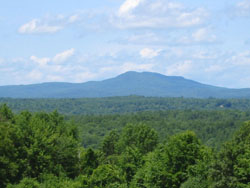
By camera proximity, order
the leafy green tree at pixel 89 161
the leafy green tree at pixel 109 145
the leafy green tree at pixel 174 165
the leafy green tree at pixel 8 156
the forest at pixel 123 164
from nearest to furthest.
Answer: the forest at pixel 123 164
the leafy green tree at pixel 8 156
the leafy green tree at pixel 174 165
the leafy green tree at pixel 89 161
the leafy green tree at pixel 109 145

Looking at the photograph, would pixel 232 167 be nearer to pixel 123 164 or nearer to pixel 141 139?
pixel 123 164

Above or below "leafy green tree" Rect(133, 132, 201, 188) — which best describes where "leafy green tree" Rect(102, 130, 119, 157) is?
below

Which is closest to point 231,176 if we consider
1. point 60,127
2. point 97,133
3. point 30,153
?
point 30,153

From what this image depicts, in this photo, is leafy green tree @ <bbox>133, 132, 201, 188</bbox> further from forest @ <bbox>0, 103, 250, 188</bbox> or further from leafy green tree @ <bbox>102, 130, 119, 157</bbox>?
leafy green tree @ <bbox>102, 130, 119, 157</bbox>

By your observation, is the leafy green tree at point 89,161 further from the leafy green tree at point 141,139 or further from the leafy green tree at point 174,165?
the leafy green tree at point 141,139

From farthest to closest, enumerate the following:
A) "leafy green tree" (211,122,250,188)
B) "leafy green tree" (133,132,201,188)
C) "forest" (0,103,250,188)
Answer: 1. "leafy green tree" (133,132,201,188)
2. "forest" (0,103,250,188)
3. "leafy green tree" (211,122,250,188)

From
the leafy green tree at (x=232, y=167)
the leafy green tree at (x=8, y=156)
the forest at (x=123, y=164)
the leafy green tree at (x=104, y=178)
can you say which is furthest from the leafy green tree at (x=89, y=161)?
the leafy green tree at (x=232, y=167)

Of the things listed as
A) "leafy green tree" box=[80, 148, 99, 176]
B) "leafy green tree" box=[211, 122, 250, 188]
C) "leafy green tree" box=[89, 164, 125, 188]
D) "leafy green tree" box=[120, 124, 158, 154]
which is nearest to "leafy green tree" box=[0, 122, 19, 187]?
"leafy green tree" box=[89, 164, 125, 188]

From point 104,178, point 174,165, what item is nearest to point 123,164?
point 174,165

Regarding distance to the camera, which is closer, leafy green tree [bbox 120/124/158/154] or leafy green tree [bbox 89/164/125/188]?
leafy green tree [bbox 89/164/125/188]

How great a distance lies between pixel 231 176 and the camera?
5006 centimetres

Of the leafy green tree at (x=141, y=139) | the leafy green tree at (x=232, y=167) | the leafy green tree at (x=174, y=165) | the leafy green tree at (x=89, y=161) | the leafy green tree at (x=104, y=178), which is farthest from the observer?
the leafy green tree at (x=141, y=139)

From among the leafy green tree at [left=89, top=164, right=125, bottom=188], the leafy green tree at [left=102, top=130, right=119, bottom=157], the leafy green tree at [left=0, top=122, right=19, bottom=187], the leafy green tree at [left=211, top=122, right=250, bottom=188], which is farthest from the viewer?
the leafy green tree at [left=102, top=130, right=119, bottom=157]

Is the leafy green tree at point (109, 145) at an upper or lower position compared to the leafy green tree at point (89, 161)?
lower
